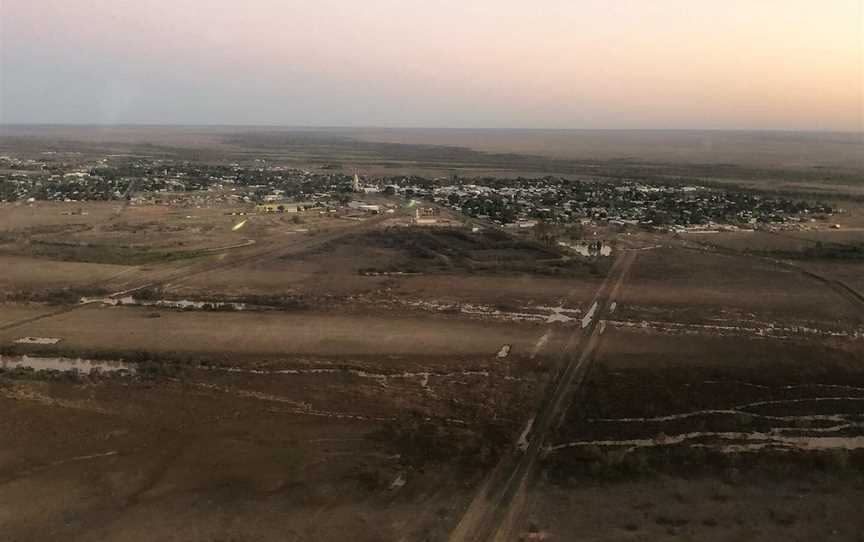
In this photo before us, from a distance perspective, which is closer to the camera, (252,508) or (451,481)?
(252,508)

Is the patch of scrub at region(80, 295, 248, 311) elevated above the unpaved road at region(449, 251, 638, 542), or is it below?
above

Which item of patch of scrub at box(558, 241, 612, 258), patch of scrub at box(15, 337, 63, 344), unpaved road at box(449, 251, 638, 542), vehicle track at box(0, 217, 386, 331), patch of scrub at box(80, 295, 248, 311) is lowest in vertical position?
unpaved road at box(449, 251, 638, 542)

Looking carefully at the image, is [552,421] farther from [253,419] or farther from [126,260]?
[126,260]

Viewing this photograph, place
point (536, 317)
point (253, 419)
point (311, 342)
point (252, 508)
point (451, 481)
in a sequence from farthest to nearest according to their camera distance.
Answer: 1. point (536, 317)
2. point (311, 342)
3. point (253, 419)
4. point (451, 481)
5. point (252, 508)

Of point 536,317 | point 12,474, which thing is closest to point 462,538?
point 12,474

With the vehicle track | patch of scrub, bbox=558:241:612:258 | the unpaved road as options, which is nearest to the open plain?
the unpaved road

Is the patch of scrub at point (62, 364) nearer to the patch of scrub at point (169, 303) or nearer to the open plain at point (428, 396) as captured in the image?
the open plain at point (428, 396)

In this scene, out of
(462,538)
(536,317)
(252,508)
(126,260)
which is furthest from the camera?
(126,260)

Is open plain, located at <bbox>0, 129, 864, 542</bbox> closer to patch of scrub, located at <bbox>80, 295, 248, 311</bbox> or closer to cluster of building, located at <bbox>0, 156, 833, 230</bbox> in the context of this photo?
patch of scrub, located at <bbox>80, 295, 248, 311</bbox>
